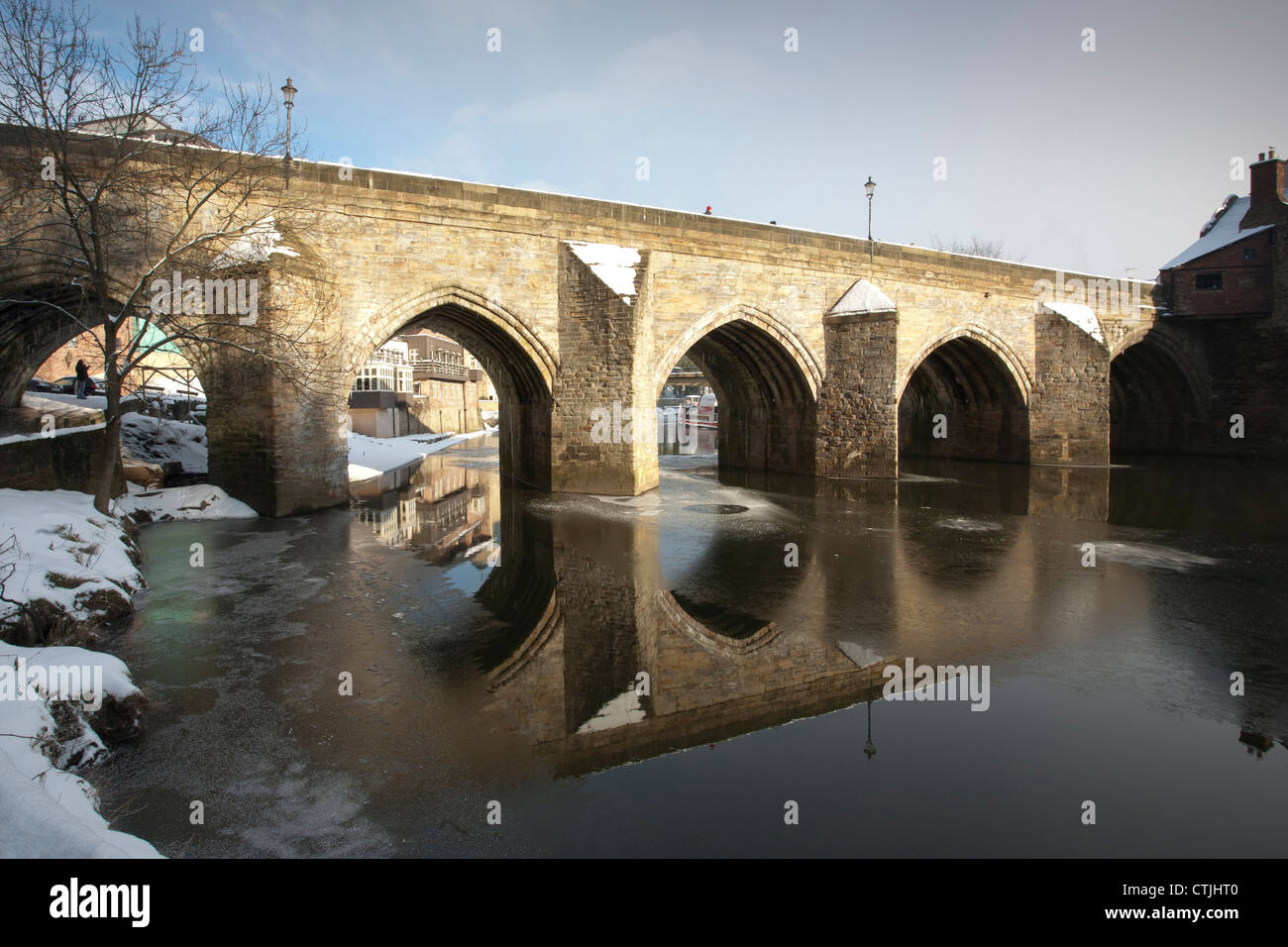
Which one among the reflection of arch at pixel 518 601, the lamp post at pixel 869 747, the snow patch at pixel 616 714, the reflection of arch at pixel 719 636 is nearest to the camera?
the lamp post at pixel 869 747

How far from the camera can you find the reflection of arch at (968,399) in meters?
24.2

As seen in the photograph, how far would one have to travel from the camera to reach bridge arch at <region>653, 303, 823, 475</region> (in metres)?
19.3

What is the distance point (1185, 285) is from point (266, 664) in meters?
33.2

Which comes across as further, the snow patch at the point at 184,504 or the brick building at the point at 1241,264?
the brick building at the point at 1241,264

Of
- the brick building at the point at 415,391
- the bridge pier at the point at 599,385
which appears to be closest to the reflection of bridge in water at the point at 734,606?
the bridge pier at the point at 599,385

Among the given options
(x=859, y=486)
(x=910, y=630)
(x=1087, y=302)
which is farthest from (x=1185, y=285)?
(x=910, y=630)

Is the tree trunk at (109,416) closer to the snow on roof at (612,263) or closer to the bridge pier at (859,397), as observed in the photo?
the snow on roof at (612,263)

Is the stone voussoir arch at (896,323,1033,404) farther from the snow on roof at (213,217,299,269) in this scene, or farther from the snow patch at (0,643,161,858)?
the snow patch at (0,643,161,858)

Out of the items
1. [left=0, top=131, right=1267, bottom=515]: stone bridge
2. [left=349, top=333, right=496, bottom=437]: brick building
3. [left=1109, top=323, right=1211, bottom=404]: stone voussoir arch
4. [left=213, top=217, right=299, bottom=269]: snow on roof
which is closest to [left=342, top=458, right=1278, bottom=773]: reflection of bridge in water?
[left=0, top=131, right=1267, bottom=515]: stone bridge

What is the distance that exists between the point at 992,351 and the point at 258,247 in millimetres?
21622

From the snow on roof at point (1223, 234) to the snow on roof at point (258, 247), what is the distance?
102 feet

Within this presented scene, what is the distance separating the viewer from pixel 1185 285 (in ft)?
90.2

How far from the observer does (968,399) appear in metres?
26.8
